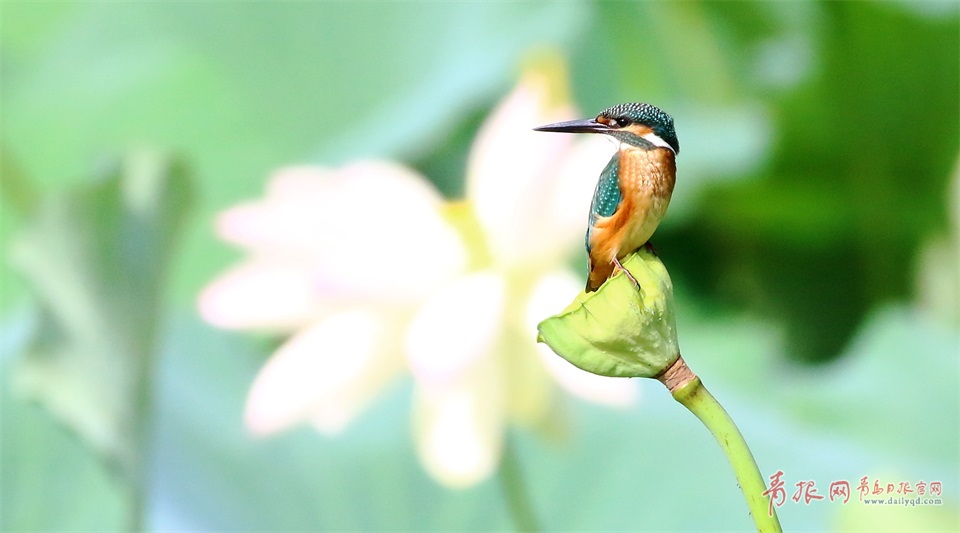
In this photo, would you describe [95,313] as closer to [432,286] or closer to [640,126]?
[432,286]

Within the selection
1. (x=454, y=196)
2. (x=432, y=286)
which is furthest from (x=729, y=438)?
(x=454, y=196)

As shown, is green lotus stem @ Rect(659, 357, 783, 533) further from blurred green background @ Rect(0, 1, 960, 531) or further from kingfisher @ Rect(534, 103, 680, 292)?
blurred green background @ Rect(0, 1, 960, 531)

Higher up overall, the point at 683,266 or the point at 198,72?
the point at 198,72

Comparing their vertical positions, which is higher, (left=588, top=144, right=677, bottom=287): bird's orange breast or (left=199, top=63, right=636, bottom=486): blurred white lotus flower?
(left=199, top=63, right=636, bottom=486): blurred white lotus flower

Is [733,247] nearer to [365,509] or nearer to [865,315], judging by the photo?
[865,315]

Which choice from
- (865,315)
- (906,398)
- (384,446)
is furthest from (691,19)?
(384,446)

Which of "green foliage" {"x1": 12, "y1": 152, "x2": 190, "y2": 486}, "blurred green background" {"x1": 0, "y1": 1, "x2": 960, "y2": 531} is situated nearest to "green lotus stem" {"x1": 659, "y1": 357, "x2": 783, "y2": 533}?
"blurred green background" {"x1": 0, "y1": 1, "x2": 960, "y2": 531}

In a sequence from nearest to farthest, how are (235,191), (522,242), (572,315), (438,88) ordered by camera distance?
(572,315) < (522,242) < (438,88) < (235,191)
